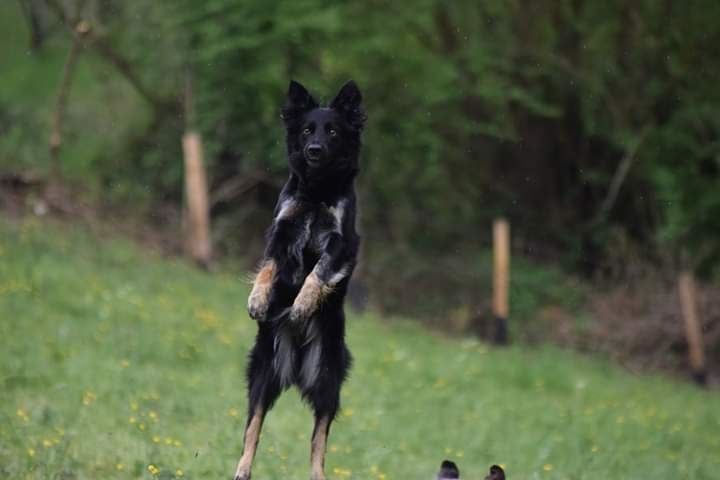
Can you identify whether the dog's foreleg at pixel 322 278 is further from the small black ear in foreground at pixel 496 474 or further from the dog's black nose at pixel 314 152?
the small black ear in foreground at pixel 496 474

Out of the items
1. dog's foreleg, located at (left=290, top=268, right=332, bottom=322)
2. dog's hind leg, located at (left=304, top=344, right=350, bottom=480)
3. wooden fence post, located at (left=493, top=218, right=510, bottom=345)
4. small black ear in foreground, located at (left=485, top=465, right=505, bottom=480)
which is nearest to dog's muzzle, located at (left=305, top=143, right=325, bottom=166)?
dog's foreleg, located at (left=290, top=268, right=332, bottom=322)

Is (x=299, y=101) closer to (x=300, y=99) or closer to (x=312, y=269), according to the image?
(x=300, y=99)

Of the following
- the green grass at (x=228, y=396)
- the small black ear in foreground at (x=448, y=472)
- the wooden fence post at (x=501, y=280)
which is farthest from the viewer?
the wooden fence post at (x=501, y=280)

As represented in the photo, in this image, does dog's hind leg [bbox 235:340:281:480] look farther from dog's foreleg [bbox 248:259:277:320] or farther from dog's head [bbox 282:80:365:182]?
dog's head [bbox 282:80:365:182]

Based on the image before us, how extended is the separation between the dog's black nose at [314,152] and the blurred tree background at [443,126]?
15403 mm

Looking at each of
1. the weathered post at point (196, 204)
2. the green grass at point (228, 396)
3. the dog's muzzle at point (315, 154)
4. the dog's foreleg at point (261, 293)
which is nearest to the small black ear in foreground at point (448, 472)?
the dog's foreleg at point (261, 293)

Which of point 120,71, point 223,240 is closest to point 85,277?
point 223,240

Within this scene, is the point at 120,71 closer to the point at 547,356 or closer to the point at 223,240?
the point at 223,240

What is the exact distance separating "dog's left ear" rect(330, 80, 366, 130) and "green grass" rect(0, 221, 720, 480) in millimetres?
2743

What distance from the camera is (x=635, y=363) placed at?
20922mm

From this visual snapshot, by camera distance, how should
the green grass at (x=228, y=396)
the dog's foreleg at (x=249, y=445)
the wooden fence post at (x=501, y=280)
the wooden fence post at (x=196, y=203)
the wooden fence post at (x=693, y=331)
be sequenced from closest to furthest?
the dog's foreleg at (x=249, y=445) < the green grass at (x=228, y=396) < the wooden fence post at (x=501, y=280) < the wooden fence post at (x=693, y=331) < the wooden fence post at (x=196, y=203)

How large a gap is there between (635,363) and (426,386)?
7513 millimetres

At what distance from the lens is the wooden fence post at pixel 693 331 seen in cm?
1970

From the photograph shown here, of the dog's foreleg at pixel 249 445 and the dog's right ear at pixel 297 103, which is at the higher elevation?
the dog's right ear at pixel 297 103
